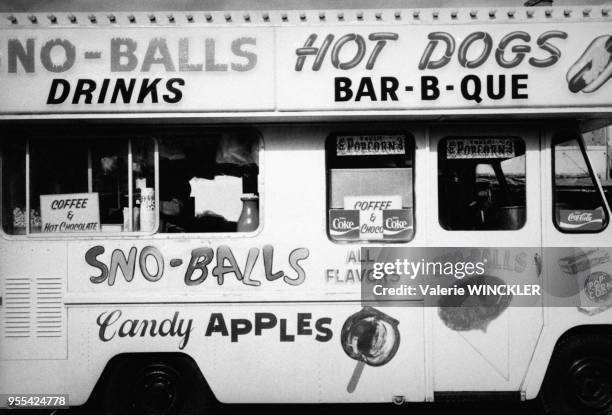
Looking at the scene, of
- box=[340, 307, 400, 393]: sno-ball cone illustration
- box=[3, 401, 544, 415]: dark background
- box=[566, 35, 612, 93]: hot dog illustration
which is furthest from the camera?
box=[3, 401, 544, 415]: dark background

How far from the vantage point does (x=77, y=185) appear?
4.16 metres

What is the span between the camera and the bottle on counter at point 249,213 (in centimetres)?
412

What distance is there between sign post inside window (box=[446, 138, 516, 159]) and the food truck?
2 centimetres

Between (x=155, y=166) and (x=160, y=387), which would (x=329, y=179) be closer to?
(x=155, y=166)

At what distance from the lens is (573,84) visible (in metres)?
3.92

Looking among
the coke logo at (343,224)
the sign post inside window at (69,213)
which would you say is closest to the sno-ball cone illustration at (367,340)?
the coke logo at (343,224)

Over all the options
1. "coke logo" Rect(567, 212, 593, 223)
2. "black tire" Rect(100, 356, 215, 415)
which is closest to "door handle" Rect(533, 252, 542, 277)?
"coke logo" Rect(567, 212, 593, 223)

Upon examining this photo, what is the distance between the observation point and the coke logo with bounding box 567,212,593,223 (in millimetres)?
4137

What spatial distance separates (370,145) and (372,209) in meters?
0.49

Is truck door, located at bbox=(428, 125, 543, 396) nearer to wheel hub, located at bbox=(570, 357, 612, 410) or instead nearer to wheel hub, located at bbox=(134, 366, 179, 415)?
wheel hub, located at bbox=(570, 357, 612, 410)

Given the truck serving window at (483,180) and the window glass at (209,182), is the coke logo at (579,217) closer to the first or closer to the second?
the truck serving window at (483,180)

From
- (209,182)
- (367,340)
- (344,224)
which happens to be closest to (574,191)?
(344,224)

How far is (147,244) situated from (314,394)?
1.65m

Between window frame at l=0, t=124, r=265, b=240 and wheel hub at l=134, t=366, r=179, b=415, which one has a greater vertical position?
window frame at l=0, t=124, r=265, b=240
